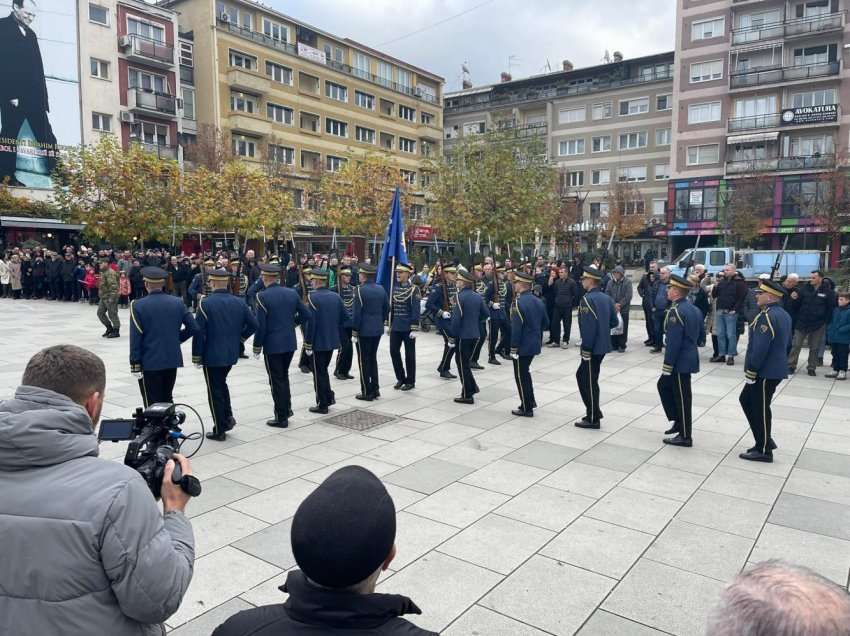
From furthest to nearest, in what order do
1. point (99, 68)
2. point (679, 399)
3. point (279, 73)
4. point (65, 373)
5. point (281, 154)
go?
point (279, 73) → point (281, 154) → point (99, 68) → point (679, 399) → point (65, 373)

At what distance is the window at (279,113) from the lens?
45812mm

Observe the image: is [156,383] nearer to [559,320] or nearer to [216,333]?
[216,333]

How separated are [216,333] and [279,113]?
42.4m

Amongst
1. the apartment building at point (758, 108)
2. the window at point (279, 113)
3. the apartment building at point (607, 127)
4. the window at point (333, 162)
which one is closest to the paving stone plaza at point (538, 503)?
the apartment building at point (758, 108)

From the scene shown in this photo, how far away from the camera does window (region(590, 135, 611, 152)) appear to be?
54638 millimetres

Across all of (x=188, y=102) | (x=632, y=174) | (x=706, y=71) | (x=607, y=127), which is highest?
(x=706, y=71)

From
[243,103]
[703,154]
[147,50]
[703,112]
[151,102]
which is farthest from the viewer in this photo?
[703,154]

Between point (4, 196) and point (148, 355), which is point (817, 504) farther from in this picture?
point (4, 196)

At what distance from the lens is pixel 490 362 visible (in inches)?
523

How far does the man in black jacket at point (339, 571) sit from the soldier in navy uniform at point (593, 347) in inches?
274

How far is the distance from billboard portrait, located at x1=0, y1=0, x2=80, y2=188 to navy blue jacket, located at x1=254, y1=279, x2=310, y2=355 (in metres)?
32.5

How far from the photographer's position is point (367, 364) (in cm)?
977

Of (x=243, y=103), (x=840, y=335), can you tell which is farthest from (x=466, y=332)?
(x=243, y=103)

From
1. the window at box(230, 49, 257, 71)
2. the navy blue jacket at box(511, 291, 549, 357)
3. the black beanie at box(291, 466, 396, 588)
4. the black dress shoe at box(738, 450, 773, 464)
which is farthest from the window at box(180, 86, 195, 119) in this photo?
the black beanie at box(291, 466, 396, 588)
